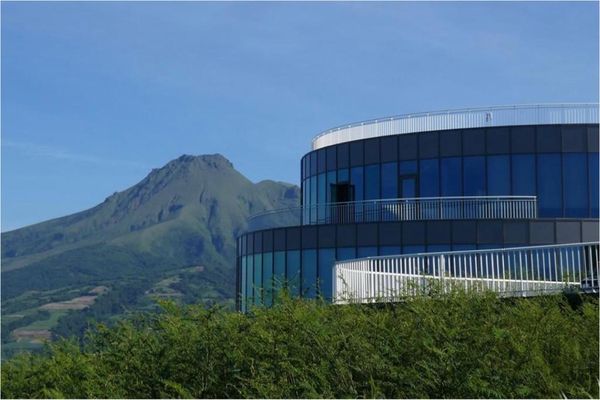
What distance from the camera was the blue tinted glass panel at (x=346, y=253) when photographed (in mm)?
43375

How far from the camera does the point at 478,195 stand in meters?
45.2

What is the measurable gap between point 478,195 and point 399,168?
14.6ft

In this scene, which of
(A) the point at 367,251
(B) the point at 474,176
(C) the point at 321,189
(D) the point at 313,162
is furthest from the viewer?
(D) the point at 313,162

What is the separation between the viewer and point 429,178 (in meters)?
46.7

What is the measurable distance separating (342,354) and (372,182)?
33742 millimetres

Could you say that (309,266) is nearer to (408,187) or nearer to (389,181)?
(389,181)

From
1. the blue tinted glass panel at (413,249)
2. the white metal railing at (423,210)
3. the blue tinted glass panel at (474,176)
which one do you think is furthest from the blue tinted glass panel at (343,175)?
the blue tinted glass panel at (413,249)

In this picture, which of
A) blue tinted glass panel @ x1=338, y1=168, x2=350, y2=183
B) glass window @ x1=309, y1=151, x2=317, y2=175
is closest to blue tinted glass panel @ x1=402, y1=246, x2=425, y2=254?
blue tinted glass panel @ x1=338, y1=168, x2=350, y2=183

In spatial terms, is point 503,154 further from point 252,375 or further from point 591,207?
point 252,375

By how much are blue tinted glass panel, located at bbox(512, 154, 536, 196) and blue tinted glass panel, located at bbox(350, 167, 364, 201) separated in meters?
8.20

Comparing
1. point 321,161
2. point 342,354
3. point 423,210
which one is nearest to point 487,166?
point 423,210

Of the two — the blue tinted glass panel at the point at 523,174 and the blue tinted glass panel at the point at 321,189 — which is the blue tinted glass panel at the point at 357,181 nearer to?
the blue tinted glass panel at the point at 321,189

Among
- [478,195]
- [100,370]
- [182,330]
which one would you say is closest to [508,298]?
[182,330]

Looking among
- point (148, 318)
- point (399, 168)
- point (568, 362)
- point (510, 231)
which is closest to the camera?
point (568, 362)
